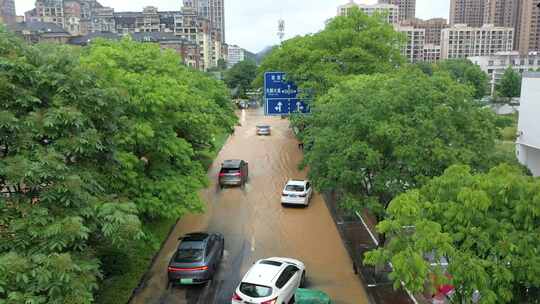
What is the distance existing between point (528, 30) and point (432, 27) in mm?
30622

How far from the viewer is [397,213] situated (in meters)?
7.22

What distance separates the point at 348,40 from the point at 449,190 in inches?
773

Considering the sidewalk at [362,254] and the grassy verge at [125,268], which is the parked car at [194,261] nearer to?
the grassy verge at [125,268]

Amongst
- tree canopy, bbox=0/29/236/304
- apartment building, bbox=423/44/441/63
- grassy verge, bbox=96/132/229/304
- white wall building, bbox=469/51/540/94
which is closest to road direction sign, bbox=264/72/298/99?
grassy verge, bbox=96/132/229/304

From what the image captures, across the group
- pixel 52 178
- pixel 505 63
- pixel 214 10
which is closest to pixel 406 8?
pixel 214 10

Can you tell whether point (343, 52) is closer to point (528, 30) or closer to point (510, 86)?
point (510, 86)

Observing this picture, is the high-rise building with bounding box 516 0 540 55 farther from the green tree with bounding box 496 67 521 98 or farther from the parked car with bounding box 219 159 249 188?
the parked car with bounding box 219 159 249 188

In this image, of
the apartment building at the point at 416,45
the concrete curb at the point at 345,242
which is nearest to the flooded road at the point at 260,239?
the concrete curb at the point at 345,242

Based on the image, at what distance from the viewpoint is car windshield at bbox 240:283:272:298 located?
36.0 feet

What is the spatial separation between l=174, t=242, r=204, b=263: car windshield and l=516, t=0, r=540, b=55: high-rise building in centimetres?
12790

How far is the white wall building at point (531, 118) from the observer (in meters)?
14.3

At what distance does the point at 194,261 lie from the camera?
512 inches

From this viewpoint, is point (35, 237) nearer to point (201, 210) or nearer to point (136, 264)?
point (201, 210)

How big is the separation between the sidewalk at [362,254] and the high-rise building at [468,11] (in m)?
150
